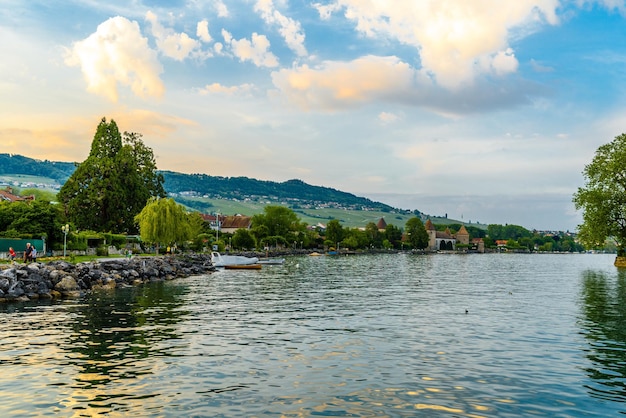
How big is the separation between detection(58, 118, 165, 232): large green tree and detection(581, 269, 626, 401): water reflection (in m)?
82.3

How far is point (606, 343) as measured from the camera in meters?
23.2

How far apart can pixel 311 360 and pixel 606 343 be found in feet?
42.9

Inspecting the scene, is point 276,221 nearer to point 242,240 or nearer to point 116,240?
point 242,240

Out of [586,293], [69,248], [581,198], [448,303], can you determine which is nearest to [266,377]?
[448,303]

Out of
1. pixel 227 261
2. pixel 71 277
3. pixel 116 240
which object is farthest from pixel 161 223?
pixel 71 277

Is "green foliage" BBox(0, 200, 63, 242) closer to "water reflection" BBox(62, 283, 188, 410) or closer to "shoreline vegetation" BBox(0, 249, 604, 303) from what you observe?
"shoreline vegetation" BBox(0, 249, 604, 303)

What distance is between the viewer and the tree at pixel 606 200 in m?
88.0

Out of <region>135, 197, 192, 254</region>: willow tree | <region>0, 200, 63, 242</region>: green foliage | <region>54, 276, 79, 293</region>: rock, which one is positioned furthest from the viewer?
<region>135, 197, 192, 254</region>: willow tree

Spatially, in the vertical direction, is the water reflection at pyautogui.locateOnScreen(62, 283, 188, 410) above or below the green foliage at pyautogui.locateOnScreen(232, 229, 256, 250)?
below

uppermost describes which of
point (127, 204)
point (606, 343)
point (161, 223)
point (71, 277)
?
point (127, 204)

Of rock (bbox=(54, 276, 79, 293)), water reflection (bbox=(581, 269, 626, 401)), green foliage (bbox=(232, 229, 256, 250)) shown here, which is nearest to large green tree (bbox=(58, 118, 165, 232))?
green foliage (bbox=(232, 229, 256, 250))

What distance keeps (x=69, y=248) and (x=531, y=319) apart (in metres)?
66.0

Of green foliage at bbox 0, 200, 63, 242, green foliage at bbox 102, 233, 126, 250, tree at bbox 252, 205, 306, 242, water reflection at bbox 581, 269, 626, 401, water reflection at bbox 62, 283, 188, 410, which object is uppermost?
tree at bbox 252, 205, 306, 242

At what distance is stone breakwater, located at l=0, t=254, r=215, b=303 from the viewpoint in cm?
3928
